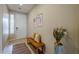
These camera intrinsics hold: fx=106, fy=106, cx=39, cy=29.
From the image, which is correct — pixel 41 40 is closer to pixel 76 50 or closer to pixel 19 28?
pixel 19 28

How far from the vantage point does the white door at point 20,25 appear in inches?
57.6

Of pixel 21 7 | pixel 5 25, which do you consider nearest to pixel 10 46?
pixel 5 25

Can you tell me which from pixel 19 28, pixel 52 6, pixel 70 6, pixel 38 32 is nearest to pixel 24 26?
pixel 19 28

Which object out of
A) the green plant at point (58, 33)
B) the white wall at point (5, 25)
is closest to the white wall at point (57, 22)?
the green plant at point (58, 33)

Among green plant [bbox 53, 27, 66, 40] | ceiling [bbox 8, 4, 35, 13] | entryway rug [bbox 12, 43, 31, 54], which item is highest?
ceiling [bbox 8, 4, 35, 13]

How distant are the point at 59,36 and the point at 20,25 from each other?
56 cm

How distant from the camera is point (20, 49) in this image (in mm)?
1432

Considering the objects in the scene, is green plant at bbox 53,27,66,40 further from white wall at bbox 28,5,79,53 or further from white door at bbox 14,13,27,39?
white door at bbox 14,13,27,39

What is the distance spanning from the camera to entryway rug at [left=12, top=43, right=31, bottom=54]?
140 cm

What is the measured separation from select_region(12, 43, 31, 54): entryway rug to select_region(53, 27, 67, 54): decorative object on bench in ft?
1.27

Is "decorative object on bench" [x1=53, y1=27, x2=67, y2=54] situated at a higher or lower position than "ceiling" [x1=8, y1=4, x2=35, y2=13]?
A: lower

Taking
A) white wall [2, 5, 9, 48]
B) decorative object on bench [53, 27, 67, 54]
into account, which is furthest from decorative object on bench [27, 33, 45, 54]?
white wall [2, 5, 9, 48]

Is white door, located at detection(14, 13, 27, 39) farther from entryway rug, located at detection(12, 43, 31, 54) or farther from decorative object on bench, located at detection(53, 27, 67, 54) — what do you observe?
decorative object on bench, located at detection(53, 27, 67, 54)

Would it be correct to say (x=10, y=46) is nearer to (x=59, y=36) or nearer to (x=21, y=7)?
(x=21, y=7)
